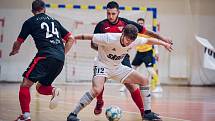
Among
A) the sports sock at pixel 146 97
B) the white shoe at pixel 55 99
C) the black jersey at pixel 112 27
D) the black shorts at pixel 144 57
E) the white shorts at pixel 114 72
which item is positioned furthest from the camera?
the black shorts at pixel 144 57

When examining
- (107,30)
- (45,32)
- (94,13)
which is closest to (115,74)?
(107,30)

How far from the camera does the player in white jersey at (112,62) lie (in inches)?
275

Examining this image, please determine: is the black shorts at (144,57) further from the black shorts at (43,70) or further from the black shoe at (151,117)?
the black shorts at (43,70)

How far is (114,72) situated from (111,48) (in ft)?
1.32

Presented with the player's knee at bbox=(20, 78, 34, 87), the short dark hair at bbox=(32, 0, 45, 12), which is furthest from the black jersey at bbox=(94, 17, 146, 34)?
the player's knee at bbox=(20, 78, 34, 87)

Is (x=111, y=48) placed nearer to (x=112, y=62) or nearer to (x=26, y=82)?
(x=112, y=62)

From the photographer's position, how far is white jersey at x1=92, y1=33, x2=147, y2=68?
7059 mm

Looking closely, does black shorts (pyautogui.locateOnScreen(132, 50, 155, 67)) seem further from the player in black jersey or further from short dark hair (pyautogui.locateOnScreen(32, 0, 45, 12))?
short dark hair (pyautogui.locateOnScreen(32, 0, 45, 12))

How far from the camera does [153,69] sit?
48.7ft

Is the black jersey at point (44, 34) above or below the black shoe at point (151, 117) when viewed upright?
above

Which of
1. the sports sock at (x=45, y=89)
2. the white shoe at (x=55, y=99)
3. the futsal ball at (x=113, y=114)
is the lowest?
the futsal ball at (x=113, y=114)

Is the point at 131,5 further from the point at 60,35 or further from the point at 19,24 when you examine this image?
the point at 60,35

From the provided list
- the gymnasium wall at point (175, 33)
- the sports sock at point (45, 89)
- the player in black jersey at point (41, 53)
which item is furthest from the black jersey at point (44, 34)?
the gymnasium wall at point (175, 33)

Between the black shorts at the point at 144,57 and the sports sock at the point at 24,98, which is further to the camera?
the black shorts at the point at 144,57
